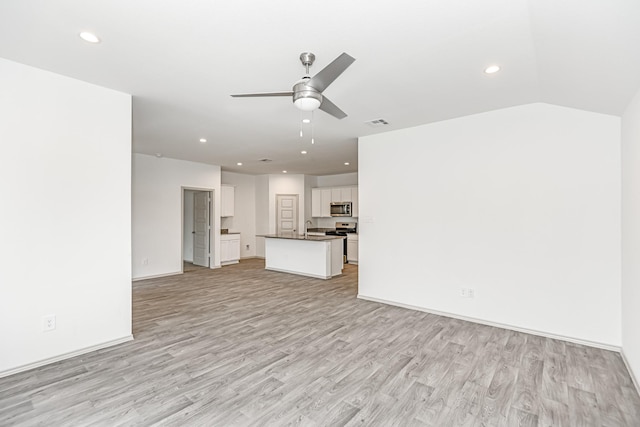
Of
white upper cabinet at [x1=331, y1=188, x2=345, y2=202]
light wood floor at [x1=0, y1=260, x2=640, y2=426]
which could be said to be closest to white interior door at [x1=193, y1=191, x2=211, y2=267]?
white upper cabinet at [x1=331, y1=188, x2=345, y2=202]

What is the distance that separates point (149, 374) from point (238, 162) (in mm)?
5549

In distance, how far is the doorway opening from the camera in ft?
26.3

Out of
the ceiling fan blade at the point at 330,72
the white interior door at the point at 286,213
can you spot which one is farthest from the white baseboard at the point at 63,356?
the white interior door at the point at 286,213

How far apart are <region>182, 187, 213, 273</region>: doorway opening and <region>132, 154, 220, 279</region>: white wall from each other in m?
0.51

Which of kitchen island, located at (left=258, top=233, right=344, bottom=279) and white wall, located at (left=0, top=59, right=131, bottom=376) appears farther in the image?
kitchen island, located at (left=258, top=233, right=344, bottom=279)

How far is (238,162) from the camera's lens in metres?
7.43

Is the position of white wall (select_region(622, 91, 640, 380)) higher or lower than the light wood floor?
higher

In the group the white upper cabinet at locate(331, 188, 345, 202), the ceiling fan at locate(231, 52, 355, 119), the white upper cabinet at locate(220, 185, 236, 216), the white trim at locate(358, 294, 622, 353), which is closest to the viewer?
the ceiling fan at locate(231, 52, 355, 119)

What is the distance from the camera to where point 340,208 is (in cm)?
926

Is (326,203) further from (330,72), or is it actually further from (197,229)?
(330,72)

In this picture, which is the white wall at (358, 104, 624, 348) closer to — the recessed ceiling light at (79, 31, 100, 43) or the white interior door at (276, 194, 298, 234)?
the recessed ceiling light at (79, 31, 100, 43)

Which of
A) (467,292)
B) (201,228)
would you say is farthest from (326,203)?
(467,292)

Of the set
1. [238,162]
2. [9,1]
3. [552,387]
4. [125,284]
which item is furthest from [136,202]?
[552,387]

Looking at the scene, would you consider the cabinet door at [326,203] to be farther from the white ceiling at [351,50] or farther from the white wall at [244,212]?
the white ceiling at [351,50]
